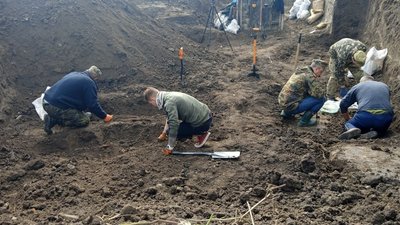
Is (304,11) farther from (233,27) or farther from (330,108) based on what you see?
(330,108)

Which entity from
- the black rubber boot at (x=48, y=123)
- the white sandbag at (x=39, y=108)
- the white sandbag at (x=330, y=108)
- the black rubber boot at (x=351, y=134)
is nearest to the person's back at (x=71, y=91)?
the black rubber boot at (x=48, y=123)

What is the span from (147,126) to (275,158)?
250 centimetres

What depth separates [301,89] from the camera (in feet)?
23.6

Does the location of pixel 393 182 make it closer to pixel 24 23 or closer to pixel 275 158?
pixel 275 158

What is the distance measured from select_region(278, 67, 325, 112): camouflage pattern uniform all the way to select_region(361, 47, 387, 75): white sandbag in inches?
65.1

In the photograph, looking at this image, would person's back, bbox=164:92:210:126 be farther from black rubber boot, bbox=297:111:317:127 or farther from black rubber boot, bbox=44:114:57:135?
black rubber boot, bbox=44:114:57:135

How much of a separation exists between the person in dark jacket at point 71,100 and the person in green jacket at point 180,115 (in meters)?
1.45

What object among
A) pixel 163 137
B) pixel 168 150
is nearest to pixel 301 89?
pixel 163 137

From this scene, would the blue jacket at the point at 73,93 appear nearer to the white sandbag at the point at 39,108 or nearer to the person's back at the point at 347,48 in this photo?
the white sandbag at the point at 39,108

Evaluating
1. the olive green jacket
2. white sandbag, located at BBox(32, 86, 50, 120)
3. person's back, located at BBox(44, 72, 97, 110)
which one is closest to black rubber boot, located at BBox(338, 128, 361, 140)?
the olive green jacket

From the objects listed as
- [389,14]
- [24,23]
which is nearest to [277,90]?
[389,14]

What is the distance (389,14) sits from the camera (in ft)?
29.3

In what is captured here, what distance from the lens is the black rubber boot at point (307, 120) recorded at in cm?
719

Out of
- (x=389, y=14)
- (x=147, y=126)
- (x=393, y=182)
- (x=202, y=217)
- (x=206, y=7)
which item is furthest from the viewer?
(x=206, y=7)
